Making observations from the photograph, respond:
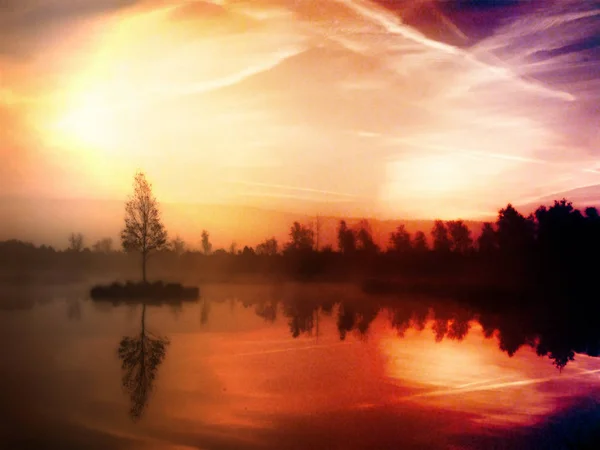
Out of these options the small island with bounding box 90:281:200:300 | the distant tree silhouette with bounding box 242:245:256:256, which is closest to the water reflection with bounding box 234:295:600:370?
the small island with bounding box 90:281:200:300

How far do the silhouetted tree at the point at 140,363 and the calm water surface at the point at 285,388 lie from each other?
0.05 m

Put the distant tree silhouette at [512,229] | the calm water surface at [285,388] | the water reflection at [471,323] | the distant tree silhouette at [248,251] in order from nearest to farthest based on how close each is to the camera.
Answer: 1. the calm water surface at [285,388]
2. the water reflection at [471,323]
3. the distant tree silhouette at [512,229]
4. the distant tree silhouette at [248,251]

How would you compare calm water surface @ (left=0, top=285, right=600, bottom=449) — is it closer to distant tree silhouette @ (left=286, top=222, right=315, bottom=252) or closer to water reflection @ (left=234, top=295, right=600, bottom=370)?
water reflection @ (left=234, top=295, right=600, bottom=370)

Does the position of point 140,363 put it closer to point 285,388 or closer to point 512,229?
point 285,388

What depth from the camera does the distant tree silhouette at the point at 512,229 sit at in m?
63.6

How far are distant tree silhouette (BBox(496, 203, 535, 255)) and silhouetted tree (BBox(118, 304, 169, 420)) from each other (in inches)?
1930

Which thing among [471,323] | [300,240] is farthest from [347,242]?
[471,323]

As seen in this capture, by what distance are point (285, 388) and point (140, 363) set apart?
5.10 m

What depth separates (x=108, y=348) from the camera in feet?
64.9

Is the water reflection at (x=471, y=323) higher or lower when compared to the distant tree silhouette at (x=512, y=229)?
lower

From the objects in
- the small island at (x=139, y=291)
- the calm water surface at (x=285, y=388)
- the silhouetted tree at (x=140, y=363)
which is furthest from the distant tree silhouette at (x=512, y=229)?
the silhouetted tree at (x=140, y=363)

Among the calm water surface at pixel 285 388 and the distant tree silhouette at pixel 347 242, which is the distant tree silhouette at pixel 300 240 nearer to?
the distant tree silhouette at pixel 347 242

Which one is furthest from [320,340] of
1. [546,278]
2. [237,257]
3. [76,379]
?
[237,257]

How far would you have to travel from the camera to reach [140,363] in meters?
17.0
